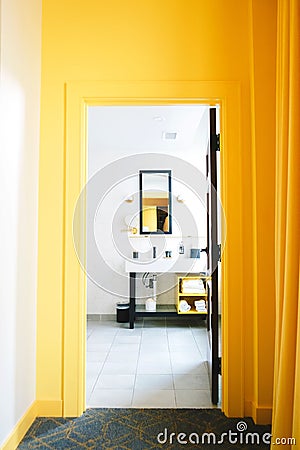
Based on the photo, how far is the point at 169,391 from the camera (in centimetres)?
275

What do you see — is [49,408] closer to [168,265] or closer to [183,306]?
[183,306]

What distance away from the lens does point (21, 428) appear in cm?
204

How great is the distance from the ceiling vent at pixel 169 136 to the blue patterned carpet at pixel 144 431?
10.8ft

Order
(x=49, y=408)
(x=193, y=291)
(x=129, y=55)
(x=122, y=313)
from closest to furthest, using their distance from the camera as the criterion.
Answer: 1. (x=49, y=408)
2. (x=129, y=55)
3. (x=193, y=291)
4. (x=122, y=313)

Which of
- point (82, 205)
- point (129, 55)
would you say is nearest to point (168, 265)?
point (82, 205)

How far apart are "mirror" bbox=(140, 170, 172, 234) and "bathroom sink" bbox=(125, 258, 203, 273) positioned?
437 mm

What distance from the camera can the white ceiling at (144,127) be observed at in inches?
158

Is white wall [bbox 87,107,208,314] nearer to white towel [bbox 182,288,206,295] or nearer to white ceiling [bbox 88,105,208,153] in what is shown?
white ceiling [bbox 88,105,208,153]

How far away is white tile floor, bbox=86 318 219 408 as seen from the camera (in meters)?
2.61

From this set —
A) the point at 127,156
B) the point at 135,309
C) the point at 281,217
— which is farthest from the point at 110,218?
the point at 281,217

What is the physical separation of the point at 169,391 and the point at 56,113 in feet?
6.67

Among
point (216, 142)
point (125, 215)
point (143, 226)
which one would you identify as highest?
point (216, 142)

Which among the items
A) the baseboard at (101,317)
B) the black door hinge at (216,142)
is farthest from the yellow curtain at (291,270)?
the baseboard at (101,317)

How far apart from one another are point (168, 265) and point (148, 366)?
6.48ft
